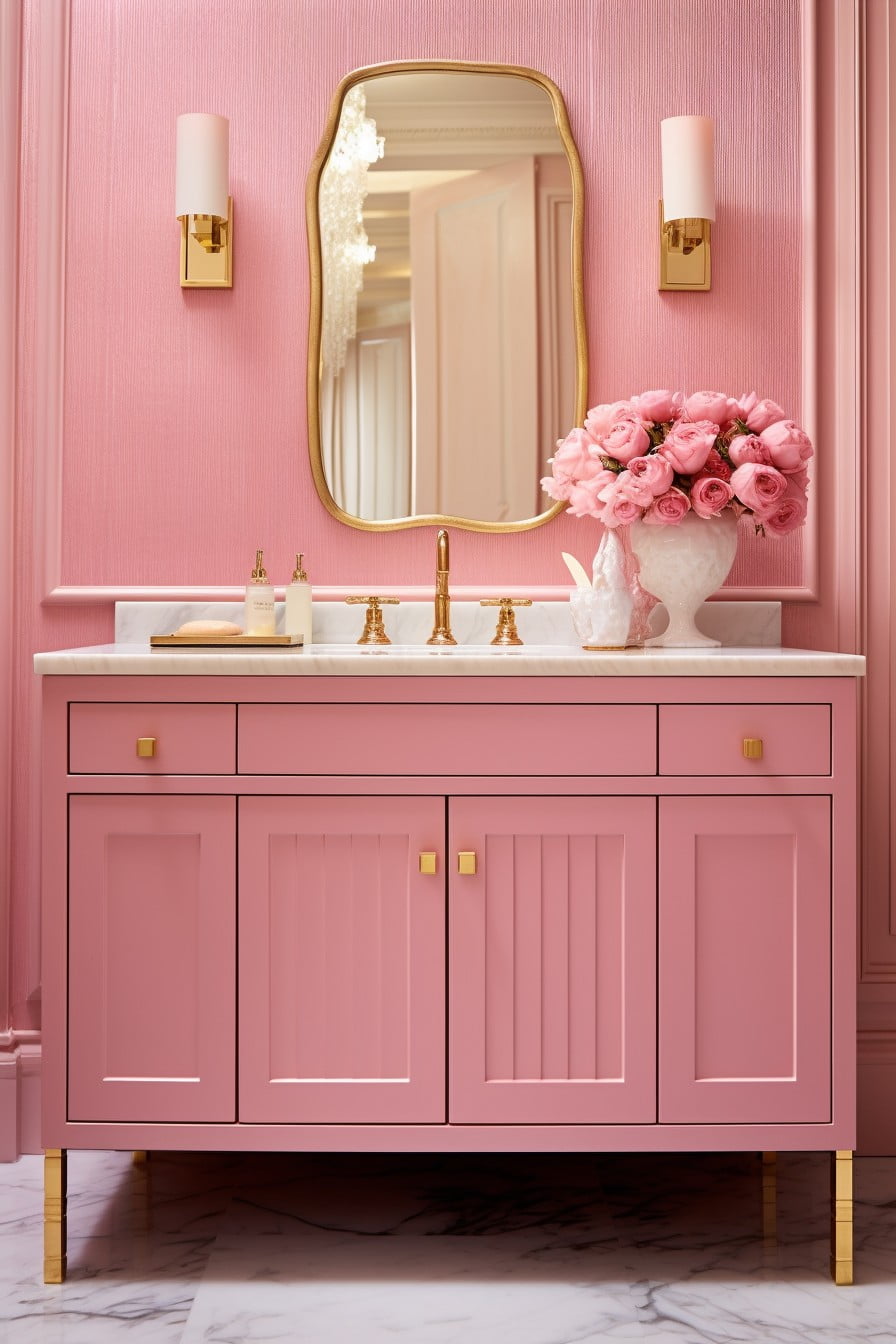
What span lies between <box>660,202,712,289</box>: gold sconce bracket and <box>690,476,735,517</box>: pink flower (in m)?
0.51

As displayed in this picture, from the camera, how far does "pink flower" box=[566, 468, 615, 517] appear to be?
2082 mm

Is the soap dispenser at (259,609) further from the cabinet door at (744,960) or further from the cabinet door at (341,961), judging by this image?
the cabinet door at (744,960)

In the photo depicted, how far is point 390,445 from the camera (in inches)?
91.4

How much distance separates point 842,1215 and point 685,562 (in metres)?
1.04

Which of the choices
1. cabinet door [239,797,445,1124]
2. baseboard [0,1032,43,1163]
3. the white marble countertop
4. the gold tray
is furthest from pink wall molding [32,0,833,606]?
baseboard [0,1032,43,1163]

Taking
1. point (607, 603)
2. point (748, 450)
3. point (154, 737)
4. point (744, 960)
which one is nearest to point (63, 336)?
point (154, 737)

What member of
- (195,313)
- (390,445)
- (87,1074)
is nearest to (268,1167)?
(87,1074)

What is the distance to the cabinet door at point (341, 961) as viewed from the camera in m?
1.77

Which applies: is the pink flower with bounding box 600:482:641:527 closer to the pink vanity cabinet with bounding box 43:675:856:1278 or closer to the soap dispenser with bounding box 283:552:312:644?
the pink vanity cabinet with bounding box 43:675:856:1278

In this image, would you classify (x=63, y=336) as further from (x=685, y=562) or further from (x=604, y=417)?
(x=685, y=562)

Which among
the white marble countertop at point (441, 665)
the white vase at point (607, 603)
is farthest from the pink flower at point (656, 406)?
the white marble countertop at point (441, 665)

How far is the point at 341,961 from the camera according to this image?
5.85 feet

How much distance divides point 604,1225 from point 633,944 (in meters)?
0.52

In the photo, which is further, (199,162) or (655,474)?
(199,162)
